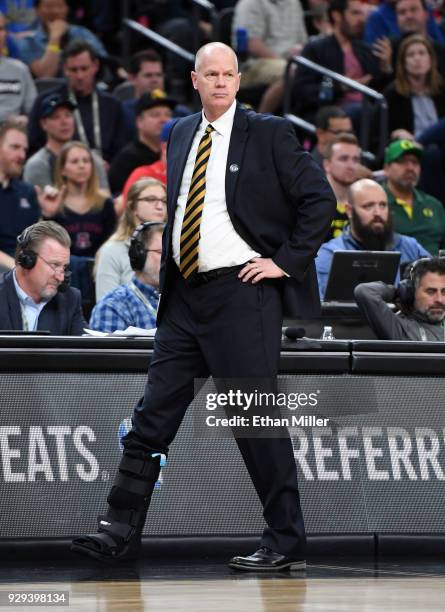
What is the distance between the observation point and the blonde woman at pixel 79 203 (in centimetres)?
1105

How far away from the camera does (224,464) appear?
20.7ft

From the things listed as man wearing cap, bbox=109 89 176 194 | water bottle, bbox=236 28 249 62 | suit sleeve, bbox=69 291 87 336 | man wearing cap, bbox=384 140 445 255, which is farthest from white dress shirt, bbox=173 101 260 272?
water bottle, bbox=236 28 249 62

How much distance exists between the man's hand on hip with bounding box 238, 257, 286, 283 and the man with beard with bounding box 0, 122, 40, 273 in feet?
17.1

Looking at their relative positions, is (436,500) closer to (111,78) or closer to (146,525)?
(146,525)

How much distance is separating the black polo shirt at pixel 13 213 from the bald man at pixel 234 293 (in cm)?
510

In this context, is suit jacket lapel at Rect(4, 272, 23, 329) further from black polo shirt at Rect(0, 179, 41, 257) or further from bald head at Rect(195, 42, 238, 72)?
black polo shirt at Rect(0, 179, 41, 257)

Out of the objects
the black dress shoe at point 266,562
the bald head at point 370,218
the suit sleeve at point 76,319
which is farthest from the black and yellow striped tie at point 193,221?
the bald head at point 370,218

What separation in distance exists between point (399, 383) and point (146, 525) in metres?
1.24

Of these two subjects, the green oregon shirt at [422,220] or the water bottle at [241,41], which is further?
the water bottle at [241,41]

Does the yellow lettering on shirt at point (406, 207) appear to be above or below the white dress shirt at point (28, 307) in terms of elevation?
above

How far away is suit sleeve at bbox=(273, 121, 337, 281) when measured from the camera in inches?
223

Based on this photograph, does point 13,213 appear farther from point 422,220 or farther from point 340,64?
point 340,64

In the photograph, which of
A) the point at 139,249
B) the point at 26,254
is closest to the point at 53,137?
the point at 139,249

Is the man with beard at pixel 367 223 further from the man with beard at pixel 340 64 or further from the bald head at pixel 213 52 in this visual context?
the bald head at pixel 213 52
